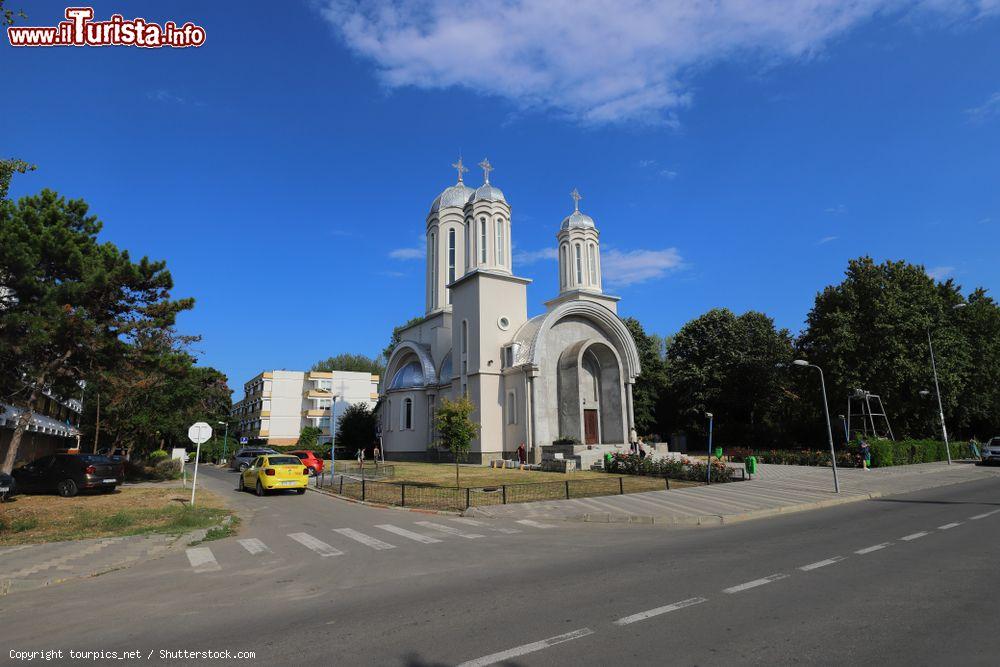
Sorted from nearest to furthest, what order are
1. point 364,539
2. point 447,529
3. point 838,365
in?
1. point 364,539
2. point 447,529
3. point 838,365

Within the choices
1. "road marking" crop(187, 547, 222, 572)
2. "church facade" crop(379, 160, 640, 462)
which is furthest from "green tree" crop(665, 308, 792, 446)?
"road marking" crop(187, 547, 222, 572)

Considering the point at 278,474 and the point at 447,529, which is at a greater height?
the point at 278,474

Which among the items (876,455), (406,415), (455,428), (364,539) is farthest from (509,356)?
(364,539)

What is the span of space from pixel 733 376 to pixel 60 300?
42476 millimetres

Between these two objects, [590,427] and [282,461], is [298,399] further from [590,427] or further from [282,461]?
[282,461]

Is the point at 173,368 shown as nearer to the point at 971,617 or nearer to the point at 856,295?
the point at 971,617

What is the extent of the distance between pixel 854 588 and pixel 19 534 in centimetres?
1541

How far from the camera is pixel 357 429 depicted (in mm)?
46594

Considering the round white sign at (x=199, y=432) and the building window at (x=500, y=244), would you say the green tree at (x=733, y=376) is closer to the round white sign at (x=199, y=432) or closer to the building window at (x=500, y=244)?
the building window at (x=500, y=244)

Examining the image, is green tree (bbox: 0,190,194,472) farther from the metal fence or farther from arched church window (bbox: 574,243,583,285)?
arched church window (bbox: 574,243,583,285)

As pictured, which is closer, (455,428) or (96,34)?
(96,34)

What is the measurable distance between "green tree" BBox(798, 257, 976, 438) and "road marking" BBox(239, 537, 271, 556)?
3657 cm

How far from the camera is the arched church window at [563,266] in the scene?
135ft

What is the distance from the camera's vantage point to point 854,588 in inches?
259
